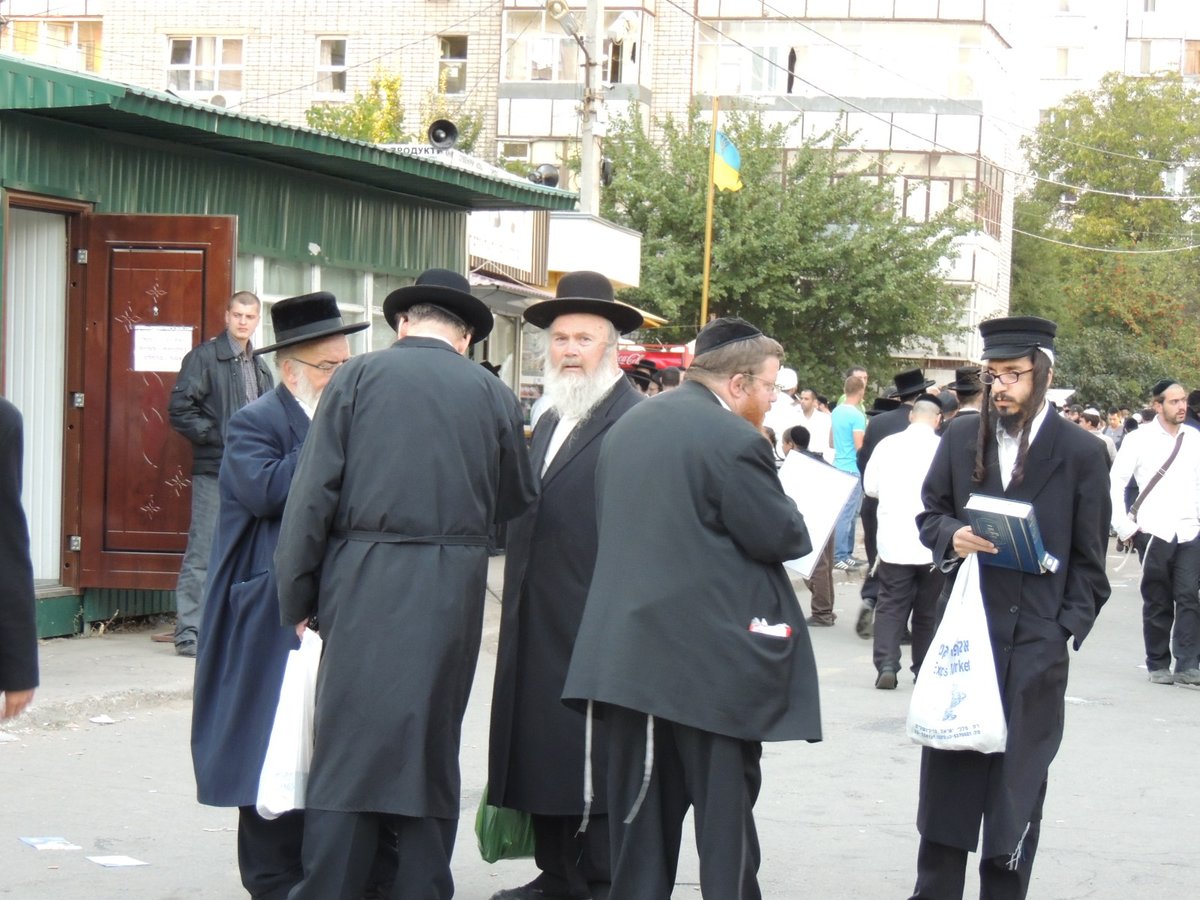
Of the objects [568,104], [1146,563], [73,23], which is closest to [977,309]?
[568,104]

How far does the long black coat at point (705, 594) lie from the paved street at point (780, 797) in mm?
134

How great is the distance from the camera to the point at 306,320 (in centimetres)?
596

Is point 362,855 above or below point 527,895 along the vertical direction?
above

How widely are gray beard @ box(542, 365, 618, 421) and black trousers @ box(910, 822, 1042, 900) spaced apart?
1.84 metres

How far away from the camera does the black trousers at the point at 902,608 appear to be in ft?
37.3

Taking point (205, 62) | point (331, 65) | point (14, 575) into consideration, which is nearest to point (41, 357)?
point (14, 575)

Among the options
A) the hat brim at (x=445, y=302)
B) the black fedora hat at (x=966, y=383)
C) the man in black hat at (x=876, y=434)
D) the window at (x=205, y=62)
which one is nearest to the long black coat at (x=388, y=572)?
the hat brim at (x=445, y=302)

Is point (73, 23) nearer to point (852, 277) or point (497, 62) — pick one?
point (497, 62)

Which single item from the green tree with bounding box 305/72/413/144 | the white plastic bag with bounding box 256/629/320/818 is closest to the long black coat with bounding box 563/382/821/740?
the white plastic bag with bounding box 256/629/320/818

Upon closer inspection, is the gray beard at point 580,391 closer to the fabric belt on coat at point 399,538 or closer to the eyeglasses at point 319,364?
the eyeglasses at point 319,364

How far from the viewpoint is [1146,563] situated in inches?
478

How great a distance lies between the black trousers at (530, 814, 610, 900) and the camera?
19.5ft

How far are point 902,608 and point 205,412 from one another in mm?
4574

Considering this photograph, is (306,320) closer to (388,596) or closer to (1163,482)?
(388,596)
